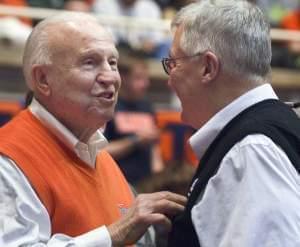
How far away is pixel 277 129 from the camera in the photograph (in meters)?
2.34

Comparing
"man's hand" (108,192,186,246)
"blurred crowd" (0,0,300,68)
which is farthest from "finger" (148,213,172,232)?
"blurred crowd" (0,0,300,68)

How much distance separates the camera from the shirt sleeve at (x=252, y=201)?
2.20m

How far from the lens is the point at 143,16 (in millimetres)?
7590

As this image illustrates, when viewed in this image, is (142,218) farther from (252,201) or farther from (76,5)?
(76,5)

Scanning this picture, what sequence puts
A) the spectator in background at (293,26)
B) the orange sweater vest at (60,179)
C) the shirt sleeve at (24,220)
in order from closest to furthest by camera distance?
the shirt sleeve at (24,220) < the orange sweater vest at (60,179) < the spectator in background at (293,26)

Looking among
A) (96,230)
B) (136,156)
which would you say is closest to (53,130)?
(96,230)

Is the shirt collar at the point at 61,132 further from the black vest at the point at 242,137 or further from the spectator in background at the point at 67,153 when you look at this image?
the black vest at the point at 242,137

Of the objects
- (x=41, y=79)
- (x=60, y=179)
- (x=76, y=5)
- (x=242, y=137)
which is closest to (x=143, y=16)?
(x=76, y=5)

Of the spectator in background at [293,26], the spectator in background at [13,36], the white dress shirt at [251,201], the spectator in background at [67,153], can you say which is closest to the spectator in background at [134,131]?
the spectator in background at [13,36]

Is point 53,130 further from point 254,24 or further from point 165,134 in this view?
point 165,134

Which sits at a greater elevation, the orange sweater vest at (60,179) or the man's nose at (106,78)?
the man's nose at (106,78)

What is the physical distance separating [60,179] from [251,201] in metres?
0.59

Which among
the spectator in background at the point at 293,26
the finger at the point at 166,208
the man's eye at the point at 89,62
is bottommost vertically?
the spectator in background at the point at 293,26

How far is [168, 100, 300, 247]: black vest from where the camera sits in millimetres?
2320
